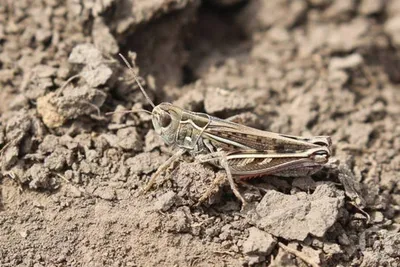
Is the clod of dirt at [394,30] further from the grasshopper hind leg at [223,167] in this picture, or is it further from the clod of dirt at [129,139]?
the clod of dirt at [129,139]

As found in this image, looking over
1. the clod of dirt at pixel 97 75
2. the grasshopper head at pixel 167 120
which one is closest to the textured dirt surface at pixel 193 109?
the clod of dirt at pixel 97 75


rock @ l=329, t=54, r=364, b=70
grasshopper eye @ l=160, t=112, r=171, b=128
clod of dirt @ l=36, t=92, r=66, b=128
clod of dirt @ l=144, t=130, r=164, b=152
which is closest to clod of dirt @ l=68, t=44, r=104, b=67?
clod of dirt @ l=36, t=92, r=66, b=128

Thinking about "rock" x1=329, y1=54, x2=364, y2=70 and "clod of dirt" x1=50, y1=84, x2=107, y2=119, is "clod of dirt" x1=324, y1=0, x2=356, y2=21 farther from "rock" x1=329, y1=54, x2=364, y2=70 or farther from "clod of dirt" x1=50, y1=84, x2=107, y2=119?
"clod of dirt" x1=50, y1=84, x2=107, y2=119

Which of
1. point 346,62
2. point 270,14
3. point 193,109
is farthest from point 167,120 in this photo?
point 270,14

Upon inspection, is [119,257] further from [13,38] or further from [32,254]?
[13,38]

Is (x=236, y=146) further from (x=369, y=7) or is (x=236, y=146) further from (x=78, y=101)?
(x=369, y=7)
